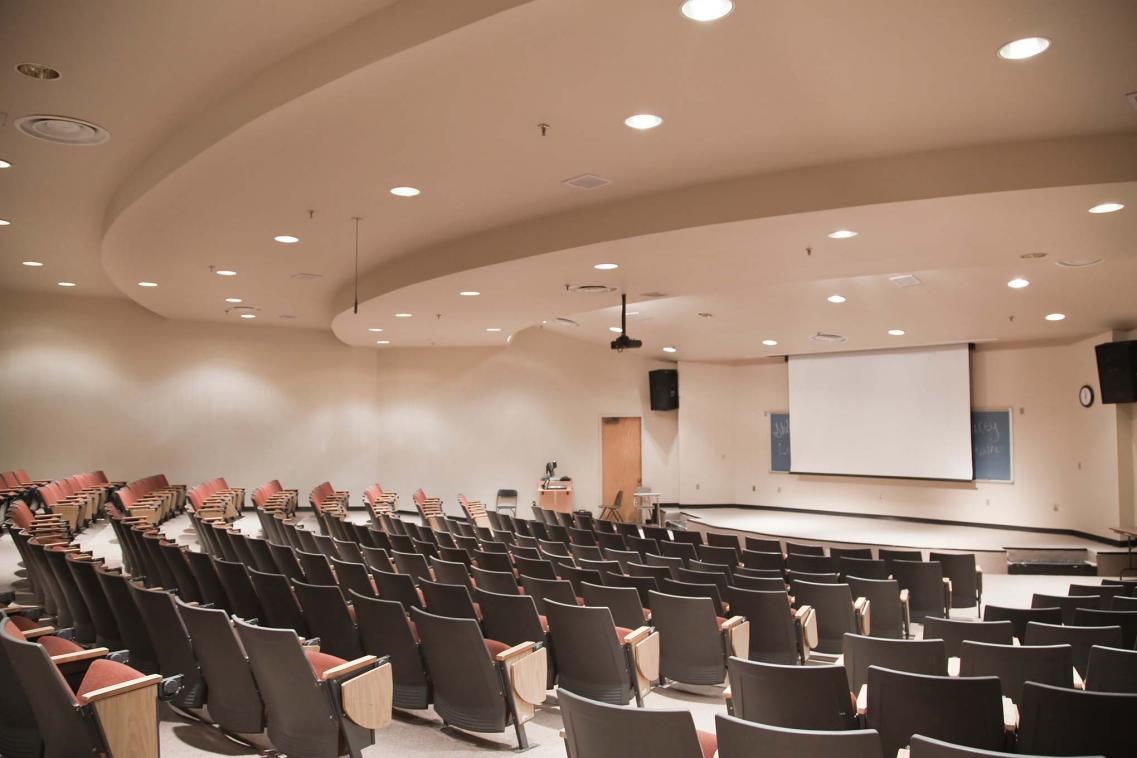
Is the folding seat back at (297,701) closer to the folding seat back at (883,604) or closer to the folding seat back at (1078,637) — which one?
the folding seat back at (1078,637)

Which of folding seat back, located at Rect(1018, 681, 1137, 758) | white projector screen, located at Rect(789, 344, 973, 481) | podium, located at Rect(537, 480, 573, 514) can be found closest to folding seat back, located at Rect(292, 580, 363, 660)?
folding seat back, located at Rect(1018, 681, 1137, 758)

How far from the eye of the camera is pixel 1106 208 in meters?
5.96

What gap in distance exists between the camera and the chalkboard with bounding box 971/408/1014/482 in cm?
1455

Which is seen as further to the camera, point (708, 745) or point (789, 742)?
point (708, 745)

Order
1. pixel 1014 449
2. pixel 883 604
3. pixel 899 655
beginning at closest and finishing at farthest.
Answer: pixel 899 655 < pixel 883 604 < pixel 1014 449

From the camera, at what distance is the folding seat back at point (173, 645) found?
4117mm

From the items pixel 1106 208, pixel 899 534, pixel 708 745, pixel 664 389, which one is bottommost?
pixel 899 534

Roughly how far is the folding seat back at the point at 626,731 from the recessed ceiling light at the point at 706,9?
290cm

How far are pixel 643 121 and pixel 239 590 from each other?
4.14 m

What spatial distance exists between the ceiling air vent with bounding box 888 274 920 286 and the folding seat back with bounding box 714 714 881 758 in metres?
8.44

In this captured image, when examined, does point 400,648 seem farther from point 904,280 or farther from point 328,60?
point 904,280

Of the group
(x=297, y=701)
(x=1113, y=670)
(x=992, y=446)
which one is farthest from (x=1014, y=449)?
(x=297, y=701)

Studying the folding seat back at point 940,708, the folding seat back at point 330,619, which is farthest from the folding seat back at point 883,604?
the folding seat back at point 330,619

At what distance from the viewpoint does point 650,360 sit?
1862cm
